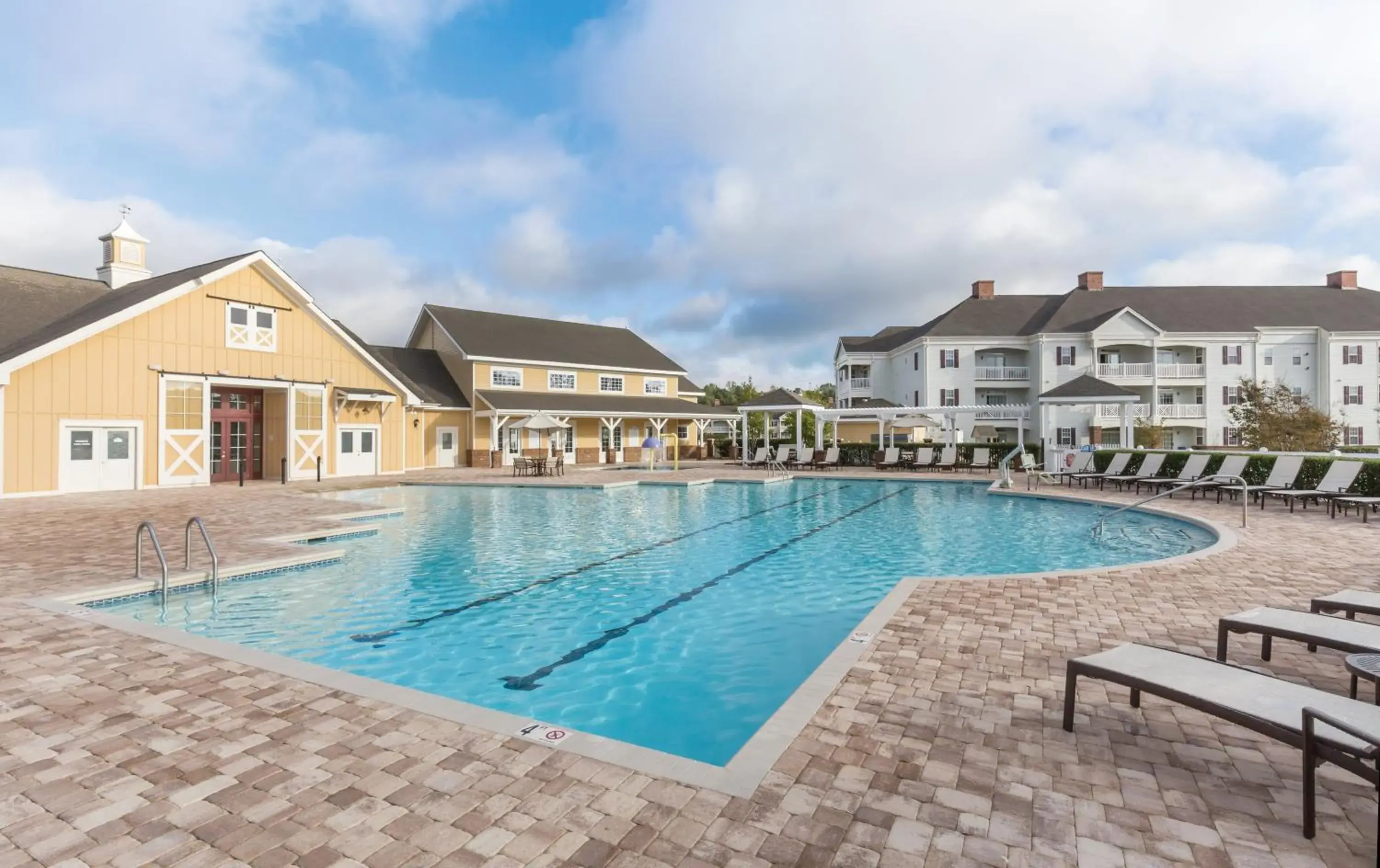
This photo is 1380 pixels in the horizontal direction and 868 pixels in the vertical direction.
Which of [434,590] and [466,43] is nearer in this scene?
[434,590]

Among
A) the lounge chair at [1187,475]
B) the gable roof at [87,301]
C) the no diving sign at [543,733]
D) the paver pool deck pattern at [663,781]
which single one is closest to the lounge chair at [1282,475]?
the lounge chair at [1187,475]

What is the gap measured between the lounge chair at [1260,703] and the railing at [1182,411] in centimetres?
4064

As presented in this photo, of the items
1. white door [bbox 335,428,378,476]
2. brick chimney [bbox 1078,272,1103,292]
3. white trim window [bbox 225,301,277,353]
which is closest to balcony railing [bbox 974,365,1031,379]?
brick chimney [bbox 1078,272,1103,292]

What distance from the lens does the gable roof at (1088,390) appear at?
23094 mm

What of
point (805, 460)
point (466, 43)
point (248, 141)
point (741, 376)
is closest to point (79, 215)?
Answer: point (248, 141)

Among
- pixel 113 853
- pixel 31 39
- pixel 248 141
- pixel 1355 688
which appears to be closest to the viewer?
pixel 113 853

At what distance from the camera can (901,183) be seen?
20750 millimetres

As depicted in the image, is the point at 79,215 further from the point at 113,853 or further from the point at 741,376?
the point at 741,376

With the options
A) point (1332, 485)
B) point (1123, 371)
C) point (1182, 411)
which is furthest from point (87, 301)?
point (1182, 411)

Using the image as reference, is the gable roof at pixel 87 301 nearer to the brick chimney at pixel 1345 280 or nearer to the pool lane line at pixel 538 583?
the pool lane line at pixel 538 583

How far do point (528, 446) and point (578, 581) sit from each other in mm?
24034

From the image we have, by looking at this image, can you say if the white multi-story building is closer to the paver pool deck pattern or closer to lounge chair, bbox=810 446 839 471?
lounge chair, bbox=810 446 839 471

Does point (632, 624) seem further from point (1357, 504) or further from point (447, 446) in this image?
point (447, 446)

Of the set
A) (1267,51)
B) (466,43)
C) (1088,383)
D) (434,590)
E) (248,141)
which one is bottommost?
(434,590)
